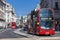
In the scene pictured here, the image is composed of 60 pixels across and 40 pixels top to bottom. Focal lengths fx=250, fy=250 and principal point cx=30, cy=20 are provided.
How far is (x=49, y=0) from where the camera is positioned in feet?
266

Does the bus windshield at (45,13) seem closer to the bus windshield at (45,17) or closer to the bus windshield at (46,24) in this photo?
the bus windshield at (45,17)

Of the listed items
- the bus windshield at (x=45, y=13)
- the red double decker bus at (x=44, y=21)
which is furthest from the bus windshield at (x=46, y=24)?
the bus windshield at (x=45, y=13)

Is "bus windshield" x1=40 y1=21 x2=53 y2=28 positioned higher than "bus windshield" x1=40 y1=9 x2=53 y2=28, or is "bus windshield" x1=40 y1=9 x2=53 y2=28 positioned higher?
"bus windshield" x1=40 y1=9 x2=53 y2=28

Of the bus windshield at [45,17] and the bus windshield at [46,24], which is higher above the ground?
the bus windshield at [45,17]

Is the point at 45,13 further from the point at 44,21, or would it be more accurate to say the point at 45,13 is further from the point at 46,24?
the point at 46,24

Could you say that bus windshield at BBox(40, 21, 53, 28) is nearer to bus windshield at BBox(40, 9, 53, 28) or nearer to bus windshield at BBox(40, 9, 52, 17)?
bus windshield at BBox(40, 9, 53, 28)

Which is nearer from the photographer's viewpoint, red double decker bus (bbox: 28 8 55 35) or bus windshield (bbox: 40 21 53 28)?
red double decker bus (bbox: 28 8 55 35)

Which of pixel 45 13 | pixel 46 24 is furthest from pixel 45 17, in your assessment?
pixel 46 24

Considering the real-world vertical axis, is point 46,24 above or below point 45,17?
below

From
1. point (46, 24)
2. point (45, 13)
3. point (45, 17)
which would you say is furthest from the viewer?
point (46, 24)

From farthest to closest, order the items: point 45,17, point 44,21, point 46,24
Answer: point 46,24
point 44,21
point 45,17

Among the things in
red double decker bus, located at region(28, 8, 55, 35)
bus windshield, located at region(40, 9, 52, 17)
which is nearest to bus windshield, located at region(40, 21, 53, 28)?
red double decker bus, located at region(28, 8, 55, 35)

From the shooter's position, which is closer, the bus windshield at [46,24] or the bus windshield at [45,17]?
the bus windshield at [45,17]

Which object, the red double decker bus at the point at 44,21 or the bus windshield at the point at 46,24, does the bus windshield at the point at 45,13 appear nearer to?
the red double decker bus at the point at 44,21
